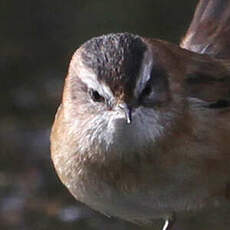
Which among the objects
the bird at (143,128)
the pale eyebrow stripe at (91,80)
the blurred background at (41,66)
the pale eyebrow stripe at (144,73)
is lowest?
the blurred background at (41,66)

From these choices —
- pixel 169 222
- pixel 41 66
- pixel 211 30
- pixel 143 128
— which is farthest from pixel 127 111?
pixel 41 66

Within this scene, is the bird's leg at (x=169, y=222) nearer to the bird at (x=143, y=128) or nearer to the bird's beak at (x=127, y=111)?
the bird at (x=143, y=128)

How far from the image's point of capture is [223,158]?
7234 millimetres

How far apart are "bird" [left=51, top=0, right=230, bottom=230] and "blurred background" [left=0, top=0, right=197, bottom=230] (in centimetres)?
267

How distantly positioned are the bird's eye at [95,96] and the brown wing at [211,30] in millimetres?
1390

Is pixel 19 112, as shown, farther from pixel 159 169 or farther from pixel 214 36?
pixel 159 169

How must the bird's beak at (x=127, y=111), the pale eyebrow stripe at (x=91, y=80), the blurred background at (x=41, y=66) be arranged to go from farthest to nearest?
the blurred background at (x=41, y=66), the pale eyebrow stripe at (x=91, y=80), the bird's beak at (x=127, y=111)

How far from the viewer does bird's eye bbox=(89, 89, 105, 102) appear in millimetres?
6715

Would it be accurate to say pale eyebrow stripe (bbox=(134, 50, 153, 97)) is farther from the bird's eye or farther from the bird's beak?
the bird's eye

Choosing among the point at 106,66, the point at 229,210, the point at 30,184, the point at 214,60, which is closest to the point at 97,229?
the point at 30,184

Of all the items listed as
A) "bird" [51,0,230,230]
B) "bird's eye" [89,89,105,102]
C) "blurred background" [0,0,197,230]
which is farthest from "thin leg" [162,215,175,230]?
"blurred background" [0,0,197,230]

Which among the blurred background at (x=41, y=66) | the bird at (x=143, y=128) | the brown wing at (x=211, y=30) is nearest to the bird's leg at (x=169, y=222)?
the bird at (x=143, y=128)

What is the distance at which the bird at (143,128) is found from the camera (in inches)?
264

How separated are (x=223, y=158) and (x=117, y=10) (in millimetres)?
4717
